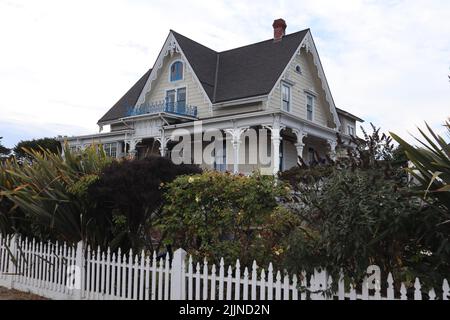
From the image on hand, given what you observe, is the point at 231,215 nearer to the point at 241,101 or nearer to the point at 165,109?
the point at 241,101

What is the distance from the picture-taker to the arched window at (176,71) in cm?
2592

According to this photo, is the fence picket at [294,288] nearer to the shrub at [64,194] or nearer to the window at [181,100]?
the shrub at [64,194]

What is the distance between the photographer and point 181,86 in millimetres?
25688

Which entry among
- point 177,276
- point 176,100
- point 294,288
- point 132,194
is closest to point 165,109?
point 176,100

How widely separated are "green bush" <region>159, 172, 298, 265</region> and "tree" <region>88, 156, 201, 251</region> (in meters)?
0.68

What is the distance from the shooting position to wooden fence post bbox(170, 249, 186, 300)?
630cm

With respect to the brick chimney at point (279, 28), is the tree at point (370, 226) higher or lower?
lower

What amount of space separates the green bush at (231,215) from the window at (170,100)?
18.8 metres

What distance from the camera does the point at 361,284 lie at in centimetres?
481

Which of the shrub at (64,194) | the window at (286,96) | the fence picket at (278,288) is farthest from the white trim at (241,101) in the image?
the fence picket at (278,288)

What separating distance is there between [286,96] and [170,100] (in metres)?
6.68

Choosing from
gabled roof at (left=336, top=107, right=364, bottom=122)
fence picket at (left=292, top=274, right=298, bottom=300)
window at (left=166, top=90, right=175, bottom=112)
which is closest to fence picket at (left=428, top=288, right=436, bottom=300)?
fence picket at (left=292, top=274, right=298, bottom=300)

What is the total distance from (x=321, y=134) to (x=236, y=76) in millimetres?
5873
